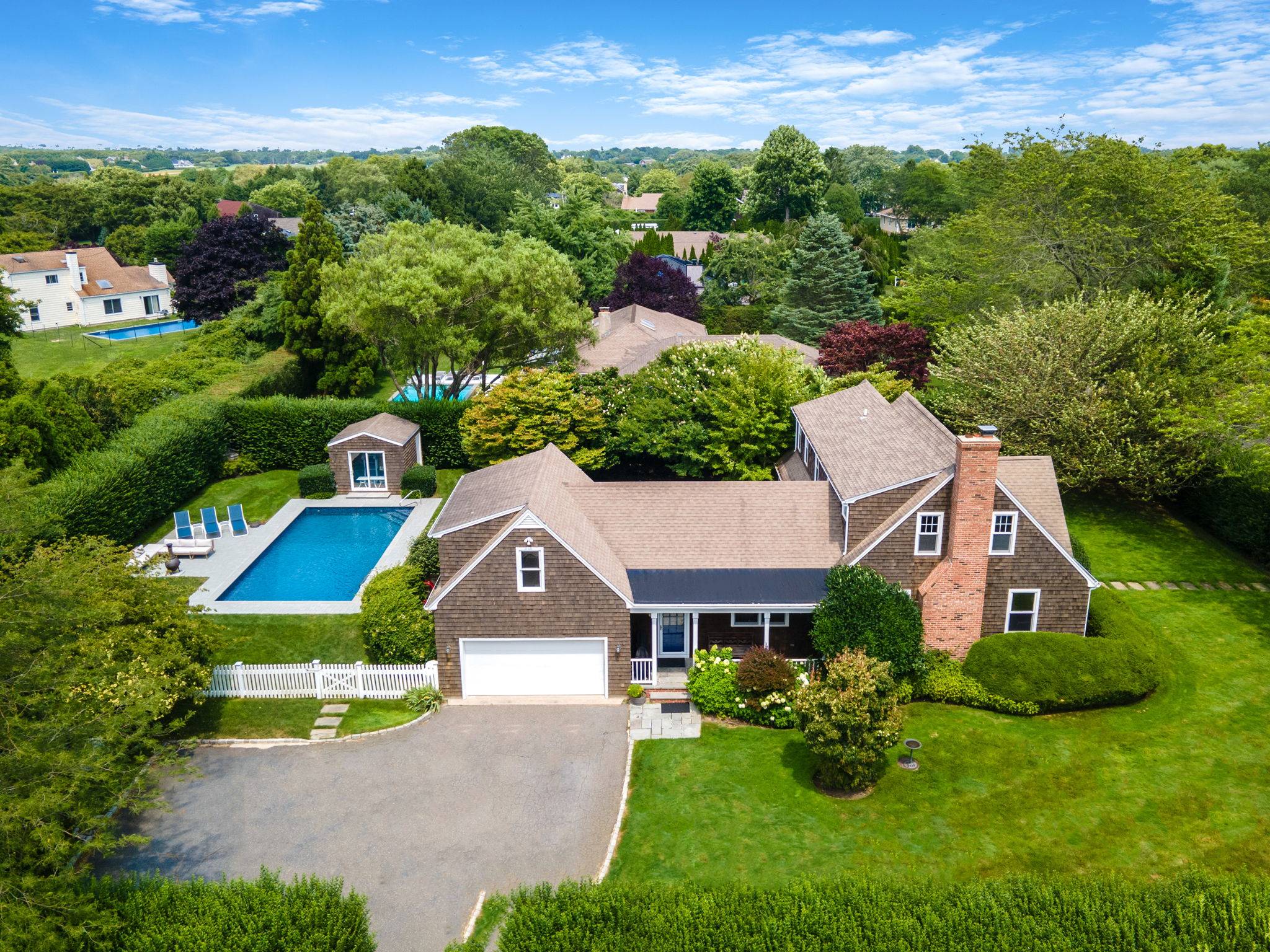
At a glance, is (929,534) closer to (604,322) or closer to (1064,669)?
(1064,669)

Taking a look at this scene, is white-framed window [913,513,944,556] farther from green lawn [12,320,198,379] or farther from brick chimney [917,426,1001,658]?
green lawn [12,320,198,379]

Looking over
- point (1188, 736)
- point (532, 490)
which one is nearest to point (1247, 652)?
point (1188, 736)

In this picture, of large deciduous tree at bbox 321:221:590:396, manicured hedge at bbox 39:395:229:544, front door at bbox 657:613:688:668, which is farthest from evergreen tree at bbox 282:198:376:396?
front door at bbox 657:613:688:668

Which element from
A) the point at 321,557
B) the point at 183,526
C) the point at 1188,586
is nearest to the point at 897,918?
the point at 1188,586

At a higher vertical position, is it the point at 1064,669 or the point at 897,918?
the point at 897,918

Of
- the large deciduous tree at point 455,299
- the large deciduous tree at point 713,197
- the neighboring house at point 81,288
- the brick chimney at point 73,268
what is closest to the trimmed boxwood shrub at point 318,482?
the large deciduous tree at point 455,299

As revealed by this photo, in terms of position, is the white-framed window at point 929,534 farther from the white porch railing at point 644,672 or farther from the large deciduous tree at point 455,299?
the large deciduous tree at point 455,299

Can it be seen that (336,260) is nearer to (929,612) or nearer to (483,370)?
(483,370)
